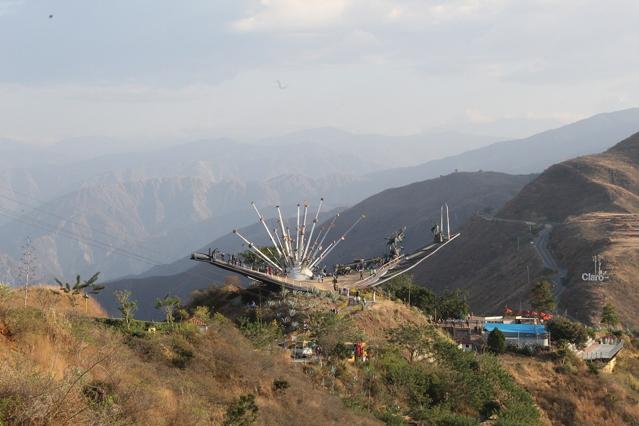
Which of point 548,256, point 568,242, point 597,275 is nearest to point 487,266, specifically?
point 548,256

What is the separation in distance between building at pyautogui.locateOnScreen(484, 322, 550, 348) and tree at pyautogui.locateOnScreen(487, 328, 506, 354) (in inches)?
71.2

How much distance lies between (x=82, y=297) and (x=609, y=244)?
78.8 metres

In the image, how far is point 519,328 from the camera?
154ft

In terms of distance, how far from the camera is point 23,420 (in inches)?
478

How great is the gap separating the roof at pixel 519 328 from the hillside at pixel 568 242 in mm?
29431

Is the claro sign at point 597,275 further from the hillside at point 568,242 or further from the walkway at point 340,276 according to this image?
the walkway at point 340,276

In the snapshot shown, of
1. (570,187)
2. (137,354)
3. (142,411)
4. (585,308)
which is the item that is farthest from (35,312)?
(570,187)

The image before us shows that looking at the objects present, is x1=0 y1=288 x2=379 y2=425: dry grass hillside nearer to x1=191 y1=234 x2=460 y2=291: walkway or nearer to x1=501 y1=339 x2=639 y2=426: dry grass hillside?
x1=191 y1=234 x2=460 y2=291: walkway

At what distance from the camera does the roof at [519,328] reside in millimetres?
45844

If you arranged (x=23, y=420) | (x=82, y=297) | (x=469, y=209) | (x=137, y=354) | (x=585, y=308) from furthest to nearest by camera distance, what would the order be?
1. (x=469, y=209)
2. (x=585, y=308)
3. (x=82, y=297)
4. (x=137, y=354)
5. (x=23, y=420)

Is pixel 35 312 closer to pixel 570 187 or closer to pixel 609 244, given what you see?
pixel 609 244

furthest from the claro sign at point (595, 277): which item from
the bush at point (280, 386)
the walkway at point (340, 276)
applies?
the bush at point (280, 386)

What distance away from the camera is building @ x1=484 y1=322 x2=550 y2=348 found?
1742 inches

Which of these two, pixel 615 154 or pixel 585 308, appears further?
pixel 615 154
